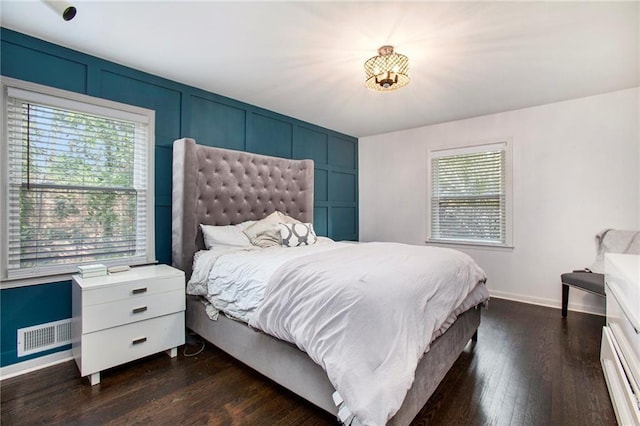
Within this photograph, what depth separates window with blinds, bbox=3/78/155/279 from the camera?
2209 millimetres

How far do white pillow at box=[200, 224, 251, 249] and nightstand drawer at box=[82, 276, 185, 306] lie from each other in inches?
20.7

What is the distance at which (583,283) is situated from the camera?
2961 mm

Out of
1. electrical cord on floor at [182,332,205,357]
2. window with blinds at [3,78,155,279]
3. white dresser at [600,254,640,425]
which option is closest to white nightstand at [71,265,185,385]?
electrical cord on floor at [182,332,205,357]

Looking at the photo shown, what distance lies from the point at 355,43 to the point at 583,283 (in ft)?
10.3

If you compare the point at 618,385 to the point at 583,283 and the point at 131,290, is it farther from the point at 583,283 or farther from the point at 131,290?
the point at 131,290

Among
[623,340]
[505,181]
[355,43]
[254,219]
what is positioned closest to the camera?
[623,340]

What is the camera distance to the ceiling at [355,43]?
192cm

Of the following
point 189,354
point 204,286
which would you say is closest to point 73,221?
point 204,286

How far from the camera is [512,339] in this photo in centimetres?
270

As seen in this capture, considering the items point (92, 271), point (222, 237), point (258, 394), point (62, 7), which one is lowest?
point (258, 394)

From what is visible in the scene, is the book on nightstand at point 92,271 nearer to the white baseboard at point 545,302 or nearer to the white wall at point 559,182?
the white wall at point 559,182

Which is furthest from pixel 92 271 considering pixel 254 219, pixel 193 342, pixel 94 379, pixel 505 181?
pixel 505 181

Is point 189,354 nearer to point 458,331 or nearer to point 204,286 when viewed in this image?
point 204,286

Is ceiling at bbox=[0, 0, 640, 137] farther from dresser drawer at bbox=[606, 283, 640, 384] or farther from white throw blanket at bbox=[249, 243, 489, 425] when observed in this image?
dresser drawer at bbox=[606, 283, 640, 384]
